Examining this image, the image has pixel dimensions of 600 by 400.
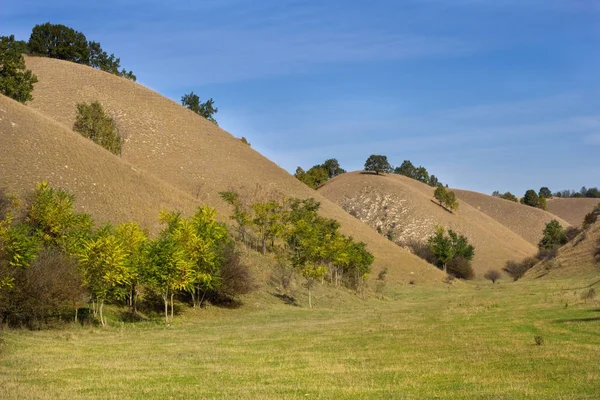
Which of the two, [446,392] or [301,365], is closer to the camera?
[446,392]

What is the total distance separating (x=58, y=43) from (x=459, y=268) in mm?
101921

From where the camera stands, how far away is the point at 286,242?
7712 centimetres

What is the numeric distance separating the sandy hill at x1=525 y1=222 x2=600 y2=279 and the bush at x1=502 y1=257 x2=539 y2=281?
16.9 metres

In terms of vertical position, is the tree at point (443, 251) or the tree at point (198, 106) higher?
the tree at point (198, 106)

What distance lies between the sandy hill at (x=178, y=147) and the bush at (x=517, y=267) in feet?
71.3

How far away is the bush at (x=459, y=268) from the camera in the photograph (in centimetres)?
12838

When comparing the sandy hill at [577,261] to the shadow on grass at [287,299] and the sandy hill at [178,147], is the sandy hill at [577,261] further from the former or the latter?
the shadow on grass at [287,299]

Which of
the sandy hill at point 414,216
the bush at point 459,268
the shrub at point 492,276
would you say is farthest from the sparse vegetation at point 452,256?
the sandy hill at point 414,216

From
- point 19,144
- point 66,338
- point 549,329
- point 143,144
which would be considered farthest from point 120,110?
point 549,329

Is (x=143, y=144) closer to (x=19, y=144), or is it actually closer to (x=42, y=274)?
(x=19, y=144)

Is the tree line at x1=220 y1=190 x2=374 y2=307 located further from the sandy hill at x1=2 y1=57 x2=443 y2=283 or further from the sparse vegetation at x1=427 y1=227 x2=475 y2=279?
the sparse vegetation at x1=427 y1=227 x2=475 y2=279

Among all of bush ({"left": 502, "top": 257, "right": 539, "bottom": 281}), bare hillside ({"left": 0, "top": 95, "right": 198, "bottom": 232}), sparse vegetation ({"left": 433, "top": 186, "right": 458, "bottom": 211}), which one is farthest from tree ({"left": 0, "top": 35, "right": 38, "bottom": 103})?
sparse vegetation ({"left": 433, "top": 186, "right": 458, "bottom": 211})

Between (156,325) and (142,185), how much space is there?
41.5 metres

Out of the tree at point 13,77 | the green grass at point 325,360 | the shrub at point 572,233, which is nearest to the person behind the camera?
the green grass at point 325,360
